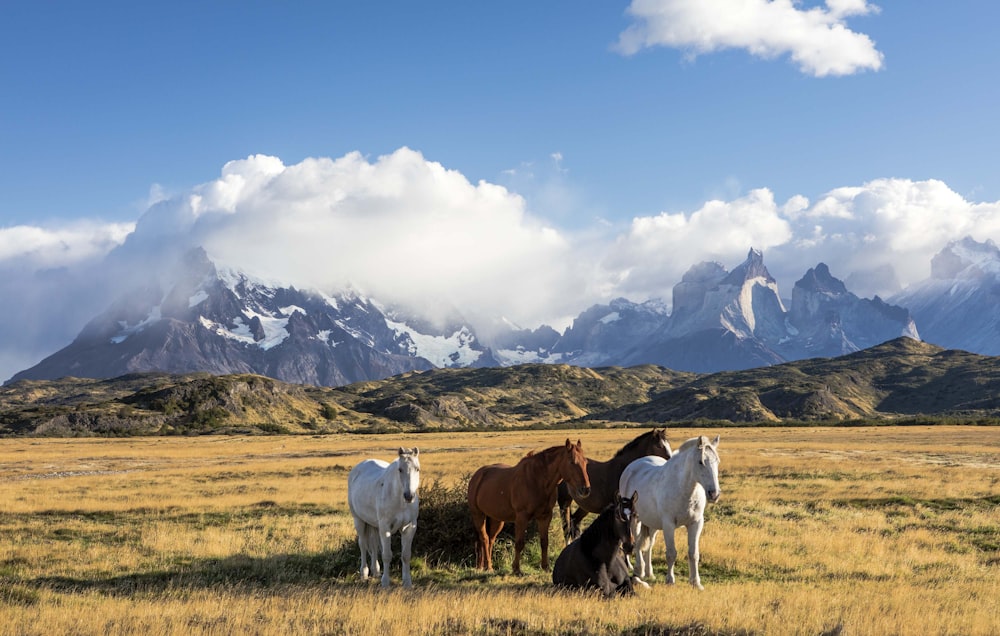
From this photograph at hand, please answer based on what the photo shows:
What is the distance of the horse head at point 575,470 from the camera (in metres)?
11.5

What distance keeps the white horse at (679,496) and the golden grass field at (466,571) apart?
0.81m

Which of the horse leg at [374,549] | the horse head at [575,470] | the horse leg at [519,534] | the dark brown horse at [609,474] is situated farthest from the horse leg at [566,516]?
the horse leg at [374,549]

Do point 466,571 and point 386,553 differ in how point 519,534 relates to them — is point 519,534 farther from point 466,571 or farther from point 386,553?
point 386,553

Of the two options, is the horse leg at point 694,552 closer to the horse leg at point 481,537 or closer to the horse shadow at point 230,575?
the horse leg at point 481,537

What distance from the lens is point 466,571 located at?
13.9 meters

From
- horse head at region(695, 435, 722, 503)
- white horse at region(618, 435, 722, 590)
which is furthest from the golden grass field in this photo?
horse head at region(695, 435, 722, 503)

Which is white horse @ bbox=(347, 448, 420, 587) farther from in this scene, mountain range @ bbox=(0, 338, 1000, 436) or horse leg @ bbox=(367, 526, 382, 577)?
mountain range @ bbox=(0, 338, 1000, 436)

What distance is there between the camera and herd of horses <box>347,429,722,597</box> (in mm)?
11070

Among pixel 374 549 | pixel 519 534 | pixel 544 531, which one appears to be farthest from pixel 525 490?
pixel 374 549

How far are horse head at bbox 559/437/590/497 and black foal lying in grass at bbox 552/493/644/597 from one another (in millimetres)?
611

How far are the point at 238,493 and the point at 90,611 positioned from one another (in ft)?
68.3

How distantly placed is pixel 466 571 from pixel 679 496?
4756mm

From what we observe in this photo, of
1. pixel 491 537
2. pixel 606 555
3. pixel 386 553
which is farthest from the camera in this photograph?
pixel 491 537

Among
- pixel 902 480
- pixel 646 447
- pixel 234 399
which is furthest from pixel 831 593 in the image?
pixel 234 399
